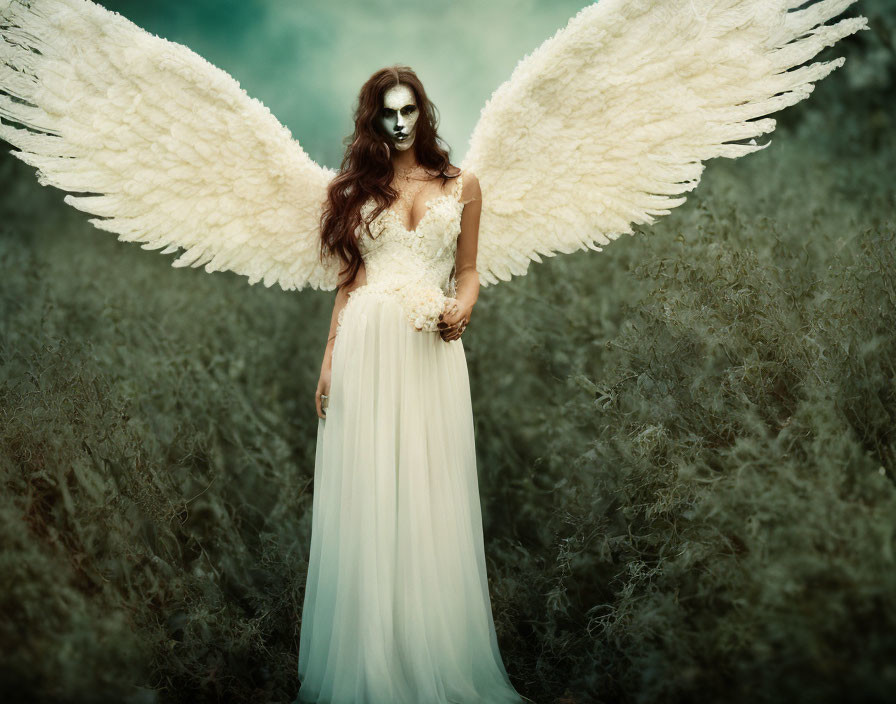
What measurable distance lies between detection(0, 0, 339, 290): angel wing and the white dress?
496mm

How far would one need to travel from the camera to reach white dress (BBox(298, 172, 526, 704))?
99.0 inches

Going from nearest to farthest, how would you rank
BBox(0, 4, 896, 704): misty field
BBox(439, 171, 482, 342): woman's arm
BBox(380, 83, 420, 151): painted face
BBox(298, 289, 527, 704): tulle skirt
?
BBox(0, 4, 896, 704): misty field → BBox(298, 289, 527, 704): tulle skirt → BBox(380, 83, 420, 151): painted face → BBox(439, 171, 482, 342): woman's arm

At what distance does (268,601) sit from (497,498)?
1347mm

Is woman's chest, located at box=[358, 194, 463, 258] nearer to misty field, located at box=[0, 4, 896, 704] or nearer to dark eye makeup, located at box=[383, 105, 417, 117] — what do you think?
dark eye makeup, located at box=[383, 105, 417, 117]

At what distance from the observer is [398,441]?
8.78 feet

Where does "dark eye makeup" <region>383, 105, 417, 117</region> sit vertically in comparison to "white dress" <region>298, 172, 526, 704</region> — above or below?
above

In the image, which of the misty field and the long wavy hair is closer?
the misty field

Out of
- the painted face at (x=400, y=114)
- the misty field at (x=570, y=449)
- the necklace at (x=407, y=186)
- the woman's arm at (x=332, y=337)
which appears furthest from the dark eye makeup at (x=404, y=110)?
the misty field at (x=570, y=449)

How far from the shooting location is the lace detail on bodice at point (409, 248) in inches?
105

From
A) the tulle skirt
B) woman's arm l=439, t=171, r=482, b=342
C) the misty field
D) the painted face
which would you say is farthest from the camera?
woman's arm l=439, t=171, r=482, b=342

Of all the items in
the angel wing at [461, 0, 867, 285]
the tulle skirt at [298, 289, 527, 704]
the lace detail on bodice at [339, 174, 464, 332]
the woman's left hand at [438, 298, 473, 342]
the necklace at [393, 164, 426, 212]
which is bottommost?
the tulle skirt at [298, 289, 527, 704]

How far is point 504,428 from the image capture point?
4336 millimetres

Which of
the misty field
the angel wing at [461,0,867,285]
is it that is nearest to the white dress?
the angel wing at [461,0,867,285]

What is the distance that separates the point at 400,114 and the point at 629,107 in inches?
36.4
